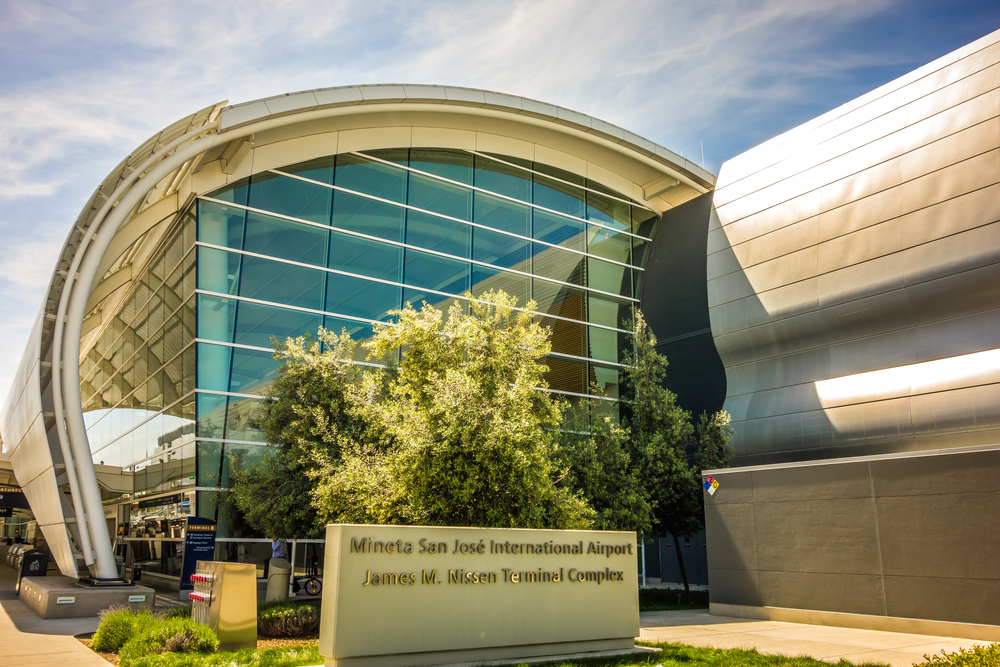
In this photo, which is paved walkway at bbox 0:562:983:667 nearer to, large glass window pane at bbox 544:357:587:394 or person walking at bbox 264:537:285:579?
person walking at bbox 264:537:285:579

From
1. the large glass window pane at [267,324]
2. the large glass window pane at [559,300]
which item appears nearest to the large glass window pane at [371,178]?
the large glass window pane at [267,324]

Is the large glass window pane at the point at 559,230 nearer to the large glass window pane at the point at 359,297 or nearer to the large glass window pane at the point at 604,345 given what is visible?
the large glass window pane at the point at 604,345

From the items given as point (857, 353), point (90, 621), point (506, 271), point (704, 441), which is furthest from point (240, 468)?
point (857, 353)

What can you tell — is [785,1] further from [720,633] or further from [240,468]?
[240,468]

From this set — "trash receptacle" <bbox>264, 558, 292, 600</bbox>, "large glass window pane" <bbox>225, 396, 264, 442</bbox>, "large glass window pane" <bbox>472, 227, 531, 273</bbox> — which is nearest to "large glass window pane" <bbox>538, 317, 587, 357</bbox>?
"large glass window pane" <bbox>472, 227, 531, 273</bbox>

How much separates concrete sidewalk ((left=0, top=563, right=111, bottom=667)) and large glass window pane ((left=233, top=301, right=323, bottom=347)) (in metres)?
8.08

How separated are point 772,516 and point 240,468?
44.7ft

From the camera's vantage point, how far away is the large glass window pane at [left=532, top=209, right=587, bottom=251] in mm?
27219

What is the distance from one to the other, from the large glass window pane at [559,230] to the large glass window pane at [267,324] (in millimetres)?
9550

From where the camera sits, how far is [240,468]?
19609mm

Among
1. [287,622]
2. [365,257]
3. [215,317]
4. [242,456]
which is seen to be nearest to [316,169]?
[365,257]

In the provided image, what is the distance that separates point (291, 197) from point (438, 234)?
4.92 meters

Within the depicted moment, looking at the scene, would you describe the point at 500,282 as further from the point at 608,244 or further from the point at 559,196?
the point at 608,244

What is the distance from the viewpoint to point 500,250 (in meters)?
26.0
